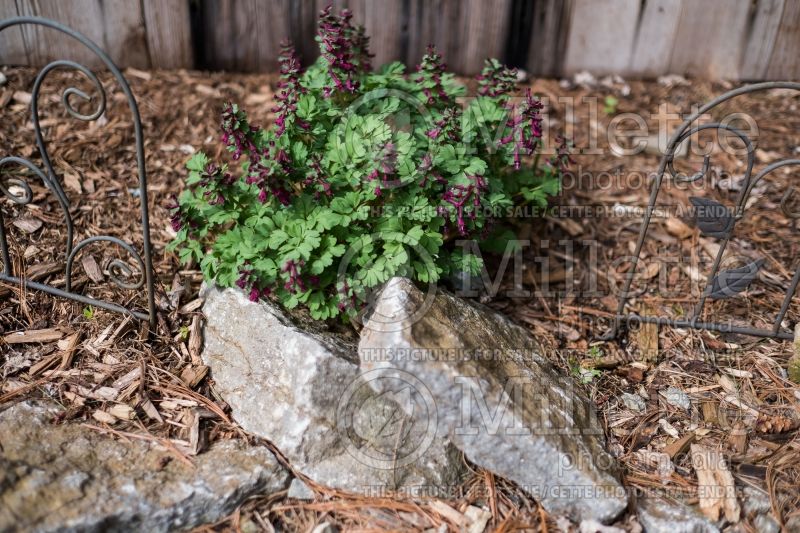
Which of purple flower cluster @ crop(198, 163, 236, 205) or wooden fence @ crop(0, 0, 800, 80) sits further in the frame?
wooden fence @ crop(0, 0, 800, 80)

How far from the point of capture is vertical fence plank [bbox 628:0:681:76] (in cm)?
418

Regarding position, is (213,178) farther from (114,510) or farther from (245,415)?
(114,510)

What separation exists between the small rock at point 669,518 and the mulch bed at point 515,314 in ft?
0.19

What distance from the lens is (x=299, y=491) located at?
2396 mm

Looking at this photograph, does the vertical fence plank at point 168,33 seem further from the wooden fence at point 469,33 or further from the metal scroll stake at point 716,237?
the metal scroll stake at point 716,237

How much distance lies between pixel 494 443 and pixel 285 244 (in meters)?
0.99

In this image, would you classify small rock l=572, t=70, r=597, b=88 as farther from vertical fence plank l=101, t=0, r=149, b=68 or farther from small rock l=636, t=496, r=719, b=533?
small rock l=636, t=496, r=719, b=533

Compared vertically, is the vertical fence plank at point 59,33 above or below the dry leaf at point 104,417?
above

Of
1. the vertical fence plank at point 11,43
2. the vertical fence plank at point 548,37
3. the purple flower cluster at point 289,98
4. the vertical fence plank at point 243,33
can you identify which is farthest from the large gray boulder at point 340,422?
the vertical fence plank at point 548,37

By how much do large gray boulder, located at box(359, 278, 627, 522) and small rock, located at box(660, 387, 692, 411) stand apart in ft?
1.49

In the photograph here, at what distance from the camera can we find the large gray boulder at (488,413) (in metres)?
2.36

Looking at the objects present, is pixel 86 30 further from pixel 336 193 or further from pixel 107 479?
pixel 107 479

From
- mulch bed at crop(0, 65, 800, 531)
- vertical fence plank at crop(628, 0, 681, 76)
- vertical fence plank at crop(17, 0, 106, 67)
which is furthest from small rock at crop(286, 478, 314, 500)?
vertical fence plank at crop(628, 0, 681, 76)

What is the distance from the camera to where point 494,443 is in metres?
2.36
